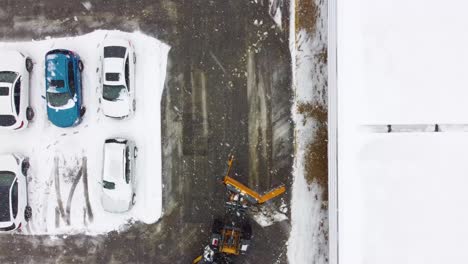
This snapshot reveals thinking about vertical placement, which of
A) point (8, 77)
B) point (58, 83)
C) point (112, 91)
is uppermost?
point (8, 77)

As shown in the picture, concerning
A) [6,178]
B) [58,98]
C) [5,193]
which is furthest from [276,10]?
[5,193]

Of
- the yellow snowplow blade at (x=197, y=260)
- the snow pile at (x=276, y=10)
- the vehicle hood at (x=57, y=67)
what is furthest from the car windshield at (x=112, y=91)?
the yellow snowplow blade at (x=197, y=260)

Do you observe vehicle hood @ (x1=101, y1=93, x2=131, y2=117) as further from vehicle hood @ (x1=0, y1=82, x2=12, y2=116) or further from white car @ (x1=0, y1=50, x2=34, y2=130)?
vehicle hood @ (x1=0, y1=82, x2=12, y2=116)

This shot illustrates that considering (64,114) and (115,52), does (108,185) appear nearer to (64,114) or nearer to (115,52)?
(64,114)
